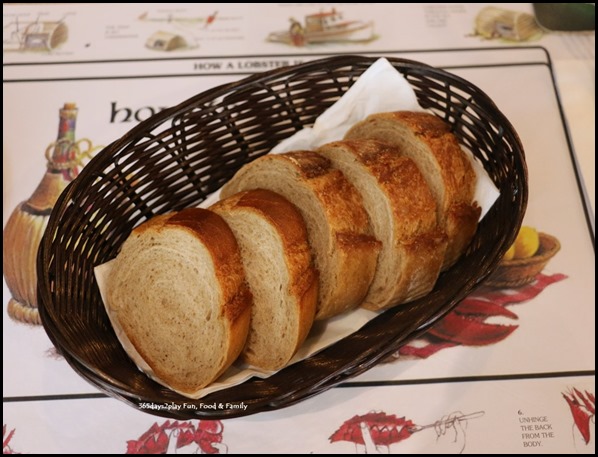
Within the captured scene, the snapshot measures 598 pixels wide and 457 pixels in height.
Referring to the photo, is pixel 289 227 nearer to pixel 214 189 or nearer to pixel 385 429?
pixel 214 189

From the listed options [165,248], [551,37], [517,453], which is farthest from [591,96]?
[165,248]

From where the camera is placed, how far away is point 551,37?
5.88ft

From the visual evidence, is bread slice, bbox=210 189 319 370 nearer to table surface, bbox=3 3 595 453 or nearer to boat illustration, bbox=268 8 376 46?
table surface, bbox=3 3 595 453

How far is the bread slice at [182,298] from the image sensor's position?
1140mm

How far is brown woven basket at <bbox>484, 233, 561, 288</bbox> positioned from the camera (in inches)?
56.1

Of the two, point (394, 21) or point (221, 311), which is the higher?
point (394, 21)

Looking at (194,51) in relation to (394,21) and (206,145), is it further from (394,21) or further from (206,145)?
(394,21)

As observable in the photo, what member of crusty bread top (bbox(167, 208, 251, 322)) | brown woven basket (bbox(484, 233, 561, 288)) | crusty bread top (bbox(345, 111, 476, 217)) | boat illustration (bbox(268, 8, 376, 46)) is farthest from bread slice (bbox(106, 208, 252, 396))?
boat illustration (bbox(268, 8, 376, 46))

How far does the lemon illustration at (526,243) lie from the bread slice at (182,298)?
2.35 ft

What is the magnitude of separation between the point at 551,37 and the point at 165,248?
4.50 ft

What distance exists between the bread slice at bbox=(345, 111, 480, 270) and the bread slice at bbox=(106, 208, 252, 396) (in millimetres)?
446

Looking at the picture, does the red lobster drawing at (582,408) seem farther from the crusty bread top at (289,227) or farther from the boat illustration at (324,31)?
the boat illustration at (324,31)

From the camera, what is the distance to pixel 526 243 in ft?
4.83

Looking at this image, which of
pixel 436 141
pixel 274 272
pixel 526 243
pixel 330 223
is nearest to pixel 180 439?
pixel 274 272
